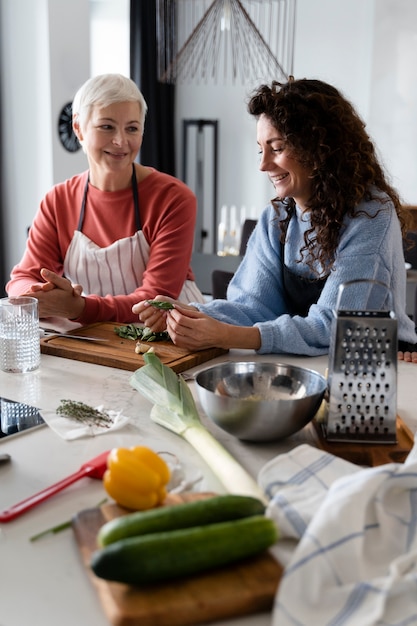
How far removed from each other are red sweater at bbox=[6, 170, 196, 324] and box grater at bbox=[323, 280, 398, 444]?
125 cm

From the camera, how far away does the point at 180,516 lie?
89 centimetres

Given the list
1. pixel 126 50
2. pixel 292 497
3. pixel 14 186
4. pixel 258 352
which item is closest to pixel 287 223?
pixel 258 352

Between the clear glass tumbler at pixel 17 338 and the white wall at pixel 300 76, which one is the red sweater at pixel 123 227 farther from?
the white wall at pixel 300 76

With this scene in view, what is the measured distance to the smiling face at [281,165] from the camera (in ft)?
6.33

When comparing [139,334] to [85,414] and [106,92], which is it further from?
[106,92]

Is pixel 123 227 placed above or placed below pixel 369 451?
above

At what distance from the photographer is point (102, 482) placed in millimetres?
1132

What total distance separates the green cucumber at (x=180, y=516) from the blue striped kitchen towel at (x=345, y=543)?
6 centimetres

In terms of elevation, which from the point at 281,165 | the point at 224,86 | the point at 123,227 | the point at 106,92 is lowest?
the point at 123,227

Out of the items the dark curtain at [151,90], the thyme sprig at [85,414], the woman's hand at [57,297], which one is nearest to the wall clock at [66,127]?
the dark curtain at [151,90]

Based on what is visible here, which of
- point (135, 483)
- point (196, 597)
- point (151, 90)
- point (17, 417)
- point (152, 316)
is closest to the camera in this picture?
point (196, 597)

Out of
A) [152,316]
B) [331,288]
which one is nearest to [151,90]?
[152,316]

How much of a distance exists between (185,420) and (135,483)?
0.32m

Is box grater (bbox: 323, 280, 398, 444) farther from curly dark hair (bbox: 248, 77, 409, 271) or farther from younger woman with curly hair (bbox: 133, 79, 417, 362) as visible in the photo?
curly dark hair (bbox: 248, 77, 409, 271)
